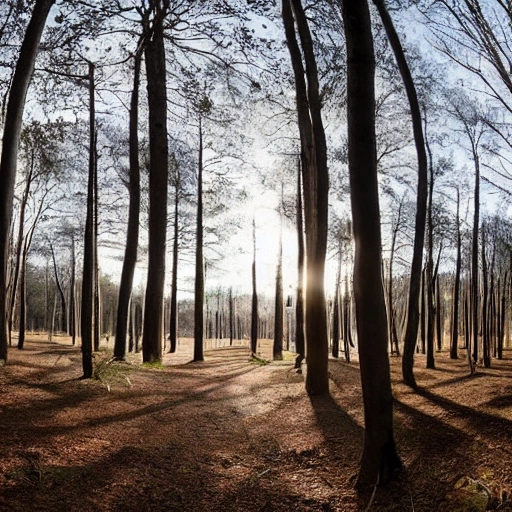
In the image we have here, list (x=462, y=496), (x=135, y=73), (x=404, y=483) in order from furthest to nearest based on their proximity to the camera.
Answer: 1. (x=135, y=73)
2. (x=404, y=483)
3. (x=462, y=496)

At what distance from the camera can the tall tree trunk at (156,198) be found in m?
10.5

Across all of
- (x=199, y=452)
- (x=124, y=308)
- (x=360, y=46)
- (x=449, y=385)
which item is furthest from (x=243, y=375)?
(x=360, y=46)

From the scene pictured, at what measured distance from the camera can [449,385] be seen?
8.20 metres

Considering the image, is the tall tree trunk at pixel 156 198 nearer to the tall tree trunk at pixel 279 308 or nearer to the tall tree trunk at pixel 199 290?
the tall tree trunk at pixel 199 290

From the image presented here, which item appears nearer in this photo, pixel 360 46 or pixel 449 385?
pixel 360 46

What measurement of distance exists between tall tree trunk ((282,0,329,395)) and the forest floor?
25.3 inches

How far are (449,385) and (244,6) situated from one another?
29.0ft

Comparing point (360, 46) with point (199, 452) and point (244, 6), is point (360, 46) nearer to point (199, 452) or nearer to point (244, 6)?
point (199, 452)

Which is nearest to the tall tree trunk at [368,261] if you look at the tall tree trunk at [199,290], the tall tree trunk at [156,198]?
the tall tree trunk at [156,198]

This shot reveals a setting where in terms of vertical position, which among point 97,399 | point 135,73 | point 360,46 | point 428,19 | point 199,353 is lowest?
point 199,353

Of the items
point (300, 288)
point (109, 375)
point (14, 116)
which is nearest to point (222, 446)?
point (109, 375)

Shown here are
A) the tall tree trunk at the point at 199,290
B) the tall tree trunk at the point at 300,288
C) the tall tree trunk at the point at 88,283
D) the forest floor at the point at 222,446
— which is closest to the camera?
the forest floor at the point at 222,446

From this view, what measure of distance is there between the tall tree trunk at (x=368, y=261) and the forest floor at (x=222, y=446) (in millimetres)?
291

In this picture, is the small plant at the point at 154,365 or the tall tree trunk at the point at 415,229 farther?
the small plant at the point at 154,365
